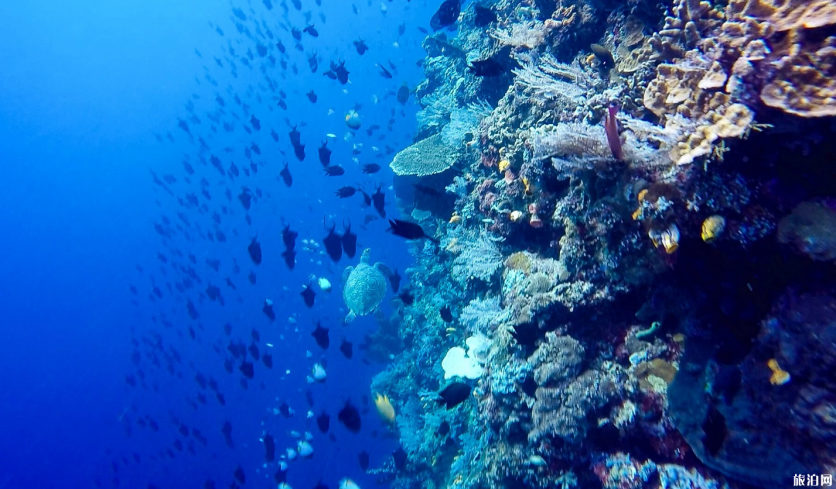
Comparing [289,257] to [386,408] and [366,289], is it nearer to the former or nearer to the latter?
[366,289]

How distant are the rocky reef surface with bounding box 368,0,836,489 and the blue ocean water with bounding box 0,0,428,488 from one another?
7540mm

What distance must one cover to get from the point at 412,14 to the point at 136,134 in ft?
316

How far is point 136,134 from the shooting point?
125688mm

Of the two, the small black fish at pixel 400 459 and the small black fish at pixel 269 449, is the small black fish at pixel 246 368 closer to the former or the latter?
the small black fish at pixel 269 449

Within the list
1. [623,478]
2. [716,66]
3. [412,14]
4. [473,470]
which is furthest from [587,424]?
[412,14]

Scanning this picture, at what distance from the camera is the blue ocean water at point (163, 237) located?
2888 cm

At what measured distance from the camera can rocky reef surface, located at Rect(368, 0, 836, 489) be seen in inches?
93.1

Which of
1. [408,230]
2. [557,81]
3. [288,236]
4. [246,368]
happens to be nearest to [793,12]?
[557,81]

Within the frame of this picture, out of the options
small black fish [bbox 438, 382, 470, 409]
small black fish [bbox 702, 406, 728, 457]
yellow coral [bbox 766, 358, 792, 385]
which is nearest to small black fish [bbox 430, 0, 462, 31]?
small black fish [bbox 438, 382, 470, 409]

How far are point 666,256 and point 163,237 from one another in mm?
30145

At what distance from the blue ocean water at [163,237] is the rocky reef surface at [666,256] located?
24.7ft

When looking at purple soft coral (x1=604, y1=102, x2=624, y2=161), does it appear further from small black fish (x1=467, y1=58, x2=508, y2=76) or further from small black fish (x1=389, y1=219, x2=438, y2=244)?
small black fish (x1=467, y1=58, x2=508, y2=76)

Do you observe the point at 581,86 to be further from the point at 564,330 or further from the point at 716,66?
the point at 564,330

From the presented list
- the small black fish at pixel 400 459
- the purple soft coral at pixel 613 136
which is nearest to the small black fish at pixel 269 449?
the small black fish at pixel 400 459
